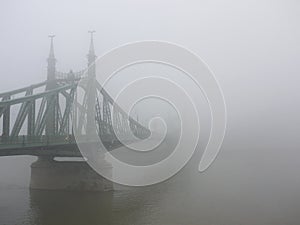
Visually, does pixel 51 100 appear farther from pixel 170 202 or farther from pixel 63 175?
pixel 170 202

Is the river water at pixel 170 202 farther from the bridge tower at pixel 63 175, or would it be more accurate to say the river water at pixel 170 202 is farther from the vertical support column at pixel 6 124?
the vertical support column at pixel 6 124

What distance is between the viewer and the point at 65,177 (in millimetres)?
14727

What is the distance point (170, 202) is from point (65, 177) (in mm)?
4430

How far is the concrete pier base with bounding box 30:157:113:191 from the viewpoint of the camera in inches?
569

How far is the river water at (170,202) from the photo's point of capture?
9867mm

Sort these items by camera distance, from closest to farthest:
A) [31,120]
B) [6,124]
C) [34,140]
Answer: [6,124], [34,140], [31,120]

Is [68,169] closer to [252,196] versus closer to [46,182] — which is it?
[46,182]

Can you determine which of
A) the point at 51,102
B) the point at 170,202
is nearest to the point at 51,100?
the point at 51,102

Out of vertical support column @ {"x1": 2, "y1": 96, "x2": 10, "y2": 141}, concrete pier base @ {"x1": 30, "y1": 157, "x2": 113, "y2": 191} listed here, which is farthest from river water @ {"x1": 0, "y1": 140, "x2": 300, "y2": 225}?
vertical support column @ {"x1": 2, "y1": 96, "x2": 10, "y2": 141}

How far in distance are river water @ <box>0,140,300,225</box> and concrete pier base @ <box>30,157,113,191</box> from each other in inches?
17.4

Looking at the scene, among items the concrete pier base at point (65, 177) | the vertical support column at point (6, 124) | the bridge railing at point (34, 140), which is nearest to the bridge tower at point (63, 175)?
the concrete pier base at point (65, 177)

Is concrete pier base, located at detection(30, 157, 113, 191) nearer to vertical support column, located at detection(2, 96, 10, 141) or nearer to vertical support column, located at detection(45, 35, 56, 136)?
vertical support column, located at detection(45, 35, 56, 136)

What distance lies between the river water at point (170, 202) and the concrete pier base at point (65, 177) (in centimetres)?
44

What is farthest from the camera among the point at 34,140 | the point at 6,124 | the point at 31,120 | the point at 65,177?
the point at 65,177
